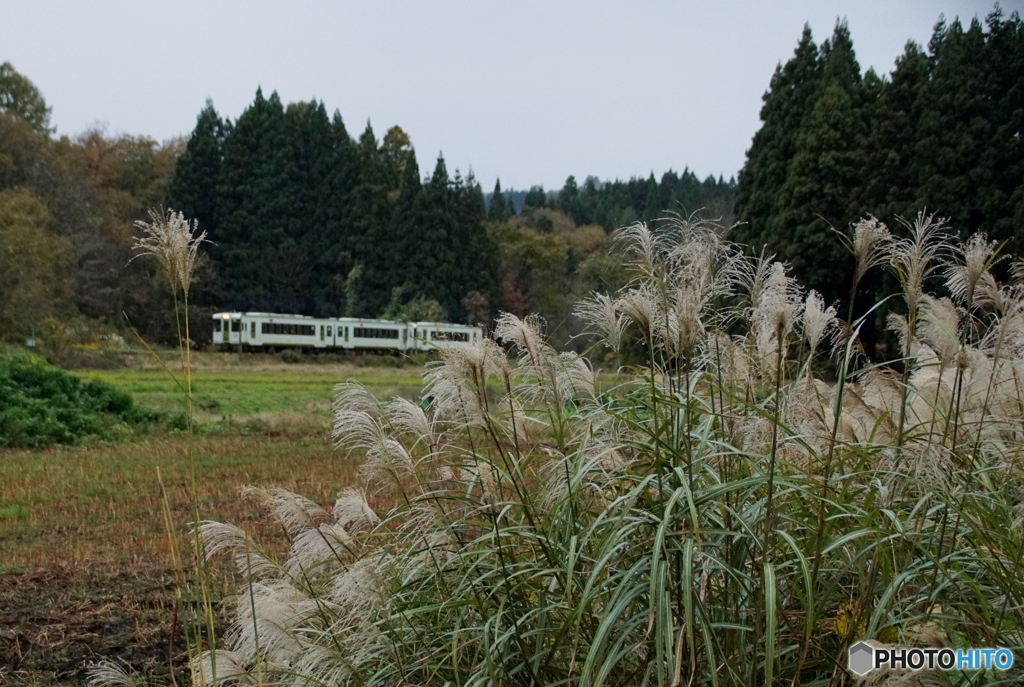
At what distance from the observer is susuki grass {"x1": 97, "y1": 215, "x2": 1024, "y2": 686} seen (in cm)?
172

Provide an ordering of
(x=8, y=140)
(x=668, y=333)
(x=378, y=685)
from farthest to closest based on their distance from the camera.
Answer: (x=8, y=140) → (x=378, y=685) → (x=668, y=333)

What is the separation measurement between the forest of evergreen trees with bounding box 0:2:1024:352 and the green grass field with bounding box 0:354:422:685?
322 cm

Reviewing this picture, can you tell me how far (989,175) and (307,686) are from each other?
1121 centimetres

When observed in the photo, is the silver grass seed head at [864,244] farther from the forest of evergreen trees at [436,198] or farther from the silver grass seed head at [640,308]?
the forest of evergreen trees at [436,198]

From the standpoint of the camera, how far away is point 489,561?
7.09ft

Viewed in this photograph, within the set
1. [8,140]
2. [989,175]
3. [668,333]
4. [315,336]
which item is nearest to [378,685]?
[668,333]

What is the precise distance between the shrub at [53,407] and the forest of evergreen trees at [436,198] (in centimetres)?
248

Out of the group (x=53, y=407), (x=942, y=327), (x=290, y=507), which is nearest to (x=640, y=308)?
(x=942, y=327)

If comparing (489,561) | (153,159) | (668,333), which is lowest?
(489,561)

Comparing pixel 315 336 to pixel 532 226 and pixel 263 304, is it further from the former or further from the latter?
pixel 532 226

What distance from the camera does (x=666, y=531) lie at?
1683mm

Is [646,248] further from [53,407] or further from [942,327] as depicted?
[53,407]

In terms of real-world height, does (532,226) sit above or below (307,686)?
above

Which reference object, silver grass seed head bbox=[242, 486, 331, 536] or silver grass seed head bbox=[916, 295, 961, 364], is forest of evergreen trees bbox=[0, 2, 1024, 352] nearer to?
silver grass seed head bbox=[916, 295, 961, 364]
